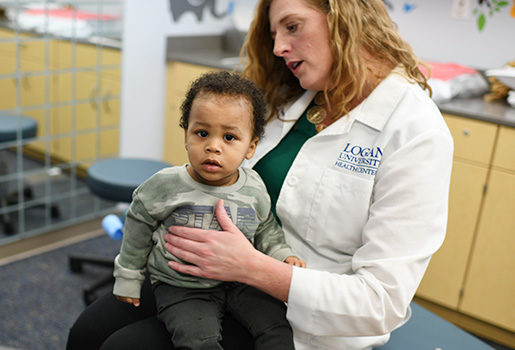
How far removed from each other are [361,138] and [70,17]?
233cm

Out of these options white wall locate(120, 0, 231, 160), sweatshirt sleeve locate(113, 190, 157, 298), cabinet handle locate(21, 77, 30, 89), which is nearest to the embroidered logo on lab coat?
sweatshirt sleeve locate(113, 190, 157, 298)

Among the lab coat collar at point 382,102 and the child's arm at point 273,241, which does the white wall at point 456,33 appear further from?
the child's arm at point 273,241

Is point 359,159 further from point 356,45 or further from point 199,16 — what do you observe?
point 199,16

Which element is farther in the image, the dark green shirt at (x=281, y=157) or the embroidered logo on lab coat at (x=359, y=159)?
the dark green shirt at (x=281, y=157)

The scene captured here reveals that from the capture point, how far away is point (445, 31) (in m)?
2.77

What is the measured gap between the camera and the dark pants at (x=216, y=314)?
1.09 m

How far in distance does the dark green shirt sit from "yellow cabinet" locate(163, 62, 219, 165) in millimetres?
1576

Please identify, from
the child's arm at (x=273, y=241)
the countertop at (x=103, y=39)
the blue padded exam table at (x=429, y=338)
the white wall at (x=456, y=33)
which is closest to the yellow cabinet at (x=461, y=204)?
the white wall at (x=456, y=33)

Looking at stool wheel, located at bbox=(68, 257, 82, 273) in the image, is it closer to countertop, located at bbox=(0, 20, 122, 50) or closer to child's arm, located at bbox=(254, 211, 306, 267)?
countertop, located at bbox=(0, 20, 122, 50)

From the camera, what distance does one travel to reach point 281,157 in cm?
141

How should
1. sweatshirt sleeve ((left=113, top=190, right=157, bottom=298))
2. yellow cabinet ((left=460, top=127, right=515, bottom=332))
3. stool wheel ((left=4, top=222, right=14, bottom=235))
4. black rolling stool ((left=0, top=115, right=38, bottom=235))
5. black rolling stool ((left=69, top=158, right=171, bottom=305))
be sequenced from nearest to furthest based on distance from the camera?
sweatshirt sleeve ((left=113, top=190, right=157, bottom=298))
yellow cabinet ((left=460, top=127, right=515, bottom=332))
black rolling stool ((left=69, top=158, right=171, bottom=305))
black rolling stool ((left=0, top=115, right=38, bottom=235))
stool wheel ((left=4, top=222, right=14, bottom=235))

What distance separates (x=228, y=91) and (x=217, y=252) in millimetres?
325

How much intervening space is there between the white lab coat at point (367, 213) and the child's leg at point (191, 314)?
0.16 meters

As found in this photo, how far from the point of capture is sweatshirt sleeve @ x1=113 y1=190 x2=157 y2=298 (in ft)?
3.89
